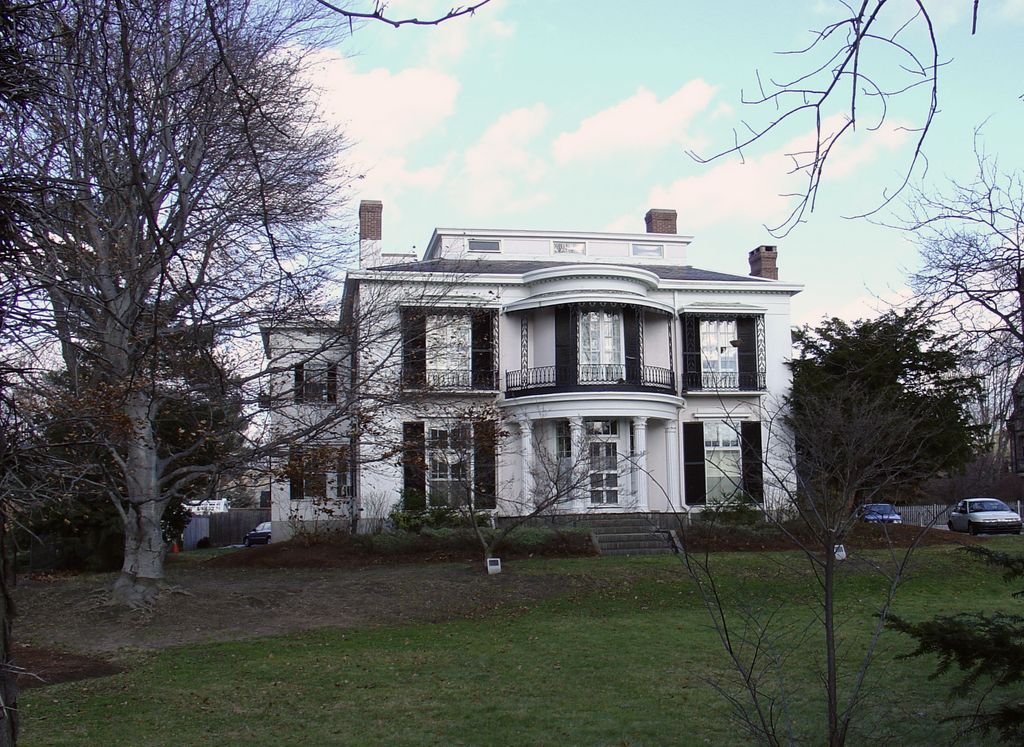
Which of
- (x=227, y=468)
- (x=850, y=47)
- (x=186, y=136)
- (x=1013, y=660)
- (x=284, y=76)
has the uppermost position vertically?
(x=284, y=76)

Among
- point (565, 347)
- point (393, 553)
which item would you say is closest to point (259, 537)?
point (565, 347)

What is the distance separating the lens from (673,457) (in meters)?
28.3

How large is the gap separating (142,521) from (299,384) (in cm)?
370

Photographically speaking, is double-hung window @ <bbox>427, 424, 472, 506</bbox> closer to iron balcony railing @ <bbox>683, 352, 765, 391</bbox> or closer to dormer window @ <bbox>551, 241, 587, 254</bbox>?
iron balcony railing @ <bbox>683, 352, 765, 391</bbox>

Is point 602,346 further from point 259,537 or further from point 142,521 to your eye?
point 259,537

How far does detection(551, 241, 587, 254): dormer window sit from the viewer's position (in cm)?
3250

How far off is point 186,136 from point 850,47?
12.8m

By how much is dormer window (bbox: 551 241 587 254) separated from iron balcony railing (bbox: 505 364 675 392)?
6.15 metres

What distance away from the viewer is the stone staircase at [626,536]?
22688mm

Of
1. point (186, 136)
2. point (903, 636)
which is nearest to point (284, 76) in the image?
point (186, 136)

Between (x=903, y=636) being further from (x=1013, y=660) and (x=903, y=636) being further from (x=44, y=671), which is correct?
(x=44, y=671)

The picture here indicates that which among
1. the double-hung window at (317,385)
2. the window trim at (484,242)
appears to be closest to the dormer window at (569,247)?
the window trim at (484,242)

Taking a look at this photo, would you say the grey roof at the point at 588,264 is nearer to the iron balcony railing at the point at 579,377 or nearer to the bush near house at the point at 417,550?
the iron balcony railing at the point at 579,377

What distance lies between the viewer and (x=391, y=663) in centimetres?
1216
